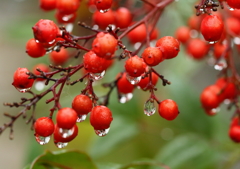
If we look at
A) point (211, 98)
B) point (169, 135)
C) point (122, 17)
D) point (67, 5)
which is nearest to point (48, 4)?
point (67, 5)

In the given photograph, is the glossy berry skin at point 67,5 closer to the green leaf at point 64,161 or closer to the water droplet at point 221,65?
the green leaf at point 64,161

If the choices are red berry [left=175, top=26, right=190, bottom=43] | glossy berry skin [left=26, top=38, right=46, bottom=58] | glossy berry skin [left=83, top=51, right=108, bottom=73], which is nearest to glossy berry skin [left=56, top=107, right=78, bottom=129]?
glossy berry skin [left=83, top=51, right=108, bottom=73]

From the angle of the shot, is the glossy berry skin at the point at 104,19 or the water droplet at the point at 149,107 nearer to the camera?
the water droplet at the point at 149,107

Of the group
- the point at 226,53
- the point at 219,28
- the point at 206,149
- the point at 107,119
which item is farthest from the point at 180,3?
the point at 107,119

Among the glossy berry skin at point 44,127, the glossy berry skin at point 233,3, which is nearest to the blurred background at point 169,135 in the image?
the glossy berry skin at point 44,127

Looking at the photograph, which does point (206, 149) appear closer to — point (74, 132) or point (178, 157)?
point (178, 157)

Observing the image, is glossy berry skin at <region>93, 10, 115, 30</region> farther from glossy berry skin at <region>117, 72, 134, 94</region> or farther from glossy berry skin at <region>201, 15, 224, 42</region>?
glossy berry skin at <region>201, 15, 224, 42</region>
